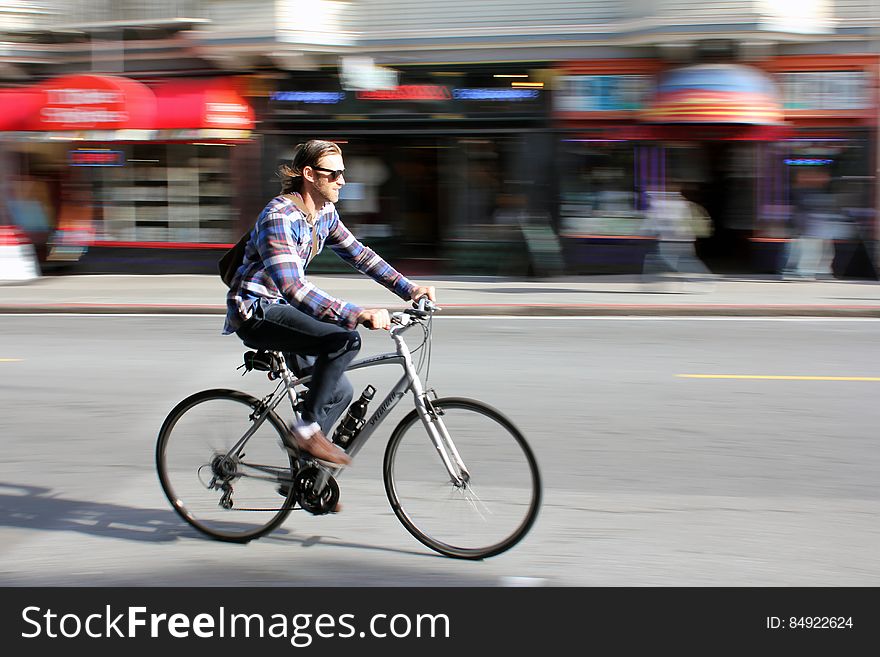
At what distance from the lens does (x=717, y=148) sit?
1752 centimetres

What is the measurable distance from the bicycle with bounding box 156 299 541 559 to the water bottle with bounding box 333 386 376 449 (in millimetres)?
22

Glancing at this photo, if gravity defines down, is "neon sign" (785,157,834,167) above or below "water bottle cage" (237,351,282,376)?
above

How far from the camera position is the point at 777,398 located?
25.6ft

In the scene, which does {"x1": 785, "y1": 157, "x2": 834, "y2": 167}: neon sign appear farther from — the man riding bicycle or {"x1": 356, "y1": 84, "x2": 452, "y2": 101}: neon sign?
the man riding bicycle

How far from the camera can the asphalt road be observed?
4.39 meters

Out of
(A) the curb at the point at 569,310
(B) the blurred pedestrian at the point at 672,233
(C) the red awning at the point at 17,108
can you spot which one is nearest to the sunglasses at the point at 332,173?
(A) the curb at the point at 569,310

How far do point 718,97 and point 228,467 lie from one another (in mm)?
13466

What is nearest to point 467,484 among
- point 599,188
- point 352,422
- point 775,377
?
point 352,422

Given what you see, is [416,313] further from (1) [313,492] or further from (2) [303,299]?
(1) [313,492]

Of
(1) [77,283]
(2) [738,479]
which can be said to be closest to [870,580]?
(2) [738,479]

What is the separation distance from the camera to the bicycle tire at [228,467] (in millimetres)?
4711

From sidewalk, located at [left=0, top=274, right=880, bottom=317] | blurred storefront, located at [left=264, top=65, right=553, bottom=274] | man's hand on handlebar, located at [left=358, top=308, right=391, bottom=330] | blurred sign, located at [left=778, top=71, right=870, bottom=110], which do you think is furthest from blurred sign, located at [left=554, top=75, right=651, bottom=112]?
man's hand on handlebar, located at [left=358, top=308, right=391, bottom=330]
